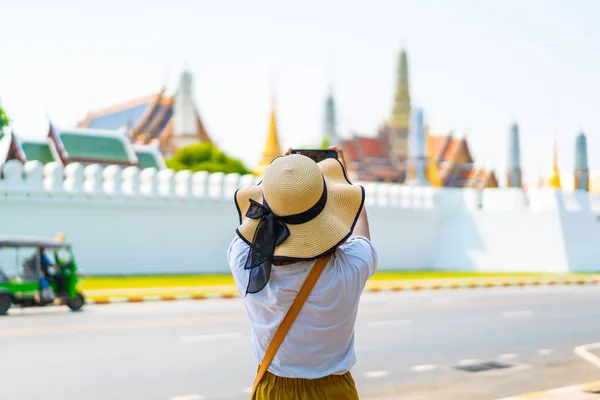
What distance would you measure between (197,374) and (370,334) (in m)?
3.94

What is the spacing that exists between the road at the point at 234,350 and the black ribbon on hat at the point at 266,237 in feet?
13.5

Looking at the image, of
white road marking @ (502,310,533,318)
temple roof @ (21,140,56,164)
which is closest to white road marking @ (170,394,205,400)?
white road marking @ (502,310,533,318)

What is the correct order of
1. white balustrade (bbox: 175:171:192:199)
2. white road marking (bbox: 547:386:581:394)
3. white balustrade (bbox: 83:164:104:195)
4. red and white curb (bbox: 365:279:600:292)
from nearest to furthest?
white road marking (bbox: 547:386:581:394) → red and white curb (bbox: 365:279:600:292) → white balustrade (bbox: 83:164:104:195) → white balustrade (bbox: 175:171:192:199)

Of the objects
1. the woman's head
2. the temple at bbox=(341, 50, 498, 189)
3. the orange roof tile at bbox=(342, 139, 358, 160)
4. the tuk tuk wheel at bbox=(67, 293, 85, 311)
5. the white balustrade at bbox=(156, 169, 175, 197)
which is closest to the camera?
the woman's head

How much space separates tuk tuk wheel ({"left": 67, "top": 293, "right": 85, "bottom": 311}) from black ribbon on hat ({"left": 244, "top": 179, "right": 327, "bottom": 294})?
1265 centimetres

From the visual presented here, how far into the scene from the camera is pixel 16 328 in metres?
12.0

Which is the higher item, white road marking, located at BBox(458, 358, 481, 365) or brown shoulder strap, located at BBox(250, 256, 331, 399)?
brown shoulder strap, located at BBox(250, 256, 331, 399)

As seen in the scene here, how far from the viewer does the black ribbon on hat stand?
3.16 meters

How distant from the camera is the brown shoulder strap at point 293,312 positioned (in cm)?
318

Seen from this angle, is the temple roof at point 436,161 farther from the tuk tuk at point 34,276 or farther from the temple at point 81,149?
the tuk tuk at point 34,276

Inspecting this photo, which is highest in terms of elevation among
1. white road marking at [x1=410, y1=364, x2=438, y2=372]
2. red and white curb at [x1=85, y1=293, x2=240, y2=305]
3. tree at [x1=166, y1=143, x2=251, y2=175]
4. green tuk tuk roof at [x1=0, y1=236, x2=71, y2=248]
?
green tuk tuk roof at [x1=0, y1=236, x2=71, y2=248]

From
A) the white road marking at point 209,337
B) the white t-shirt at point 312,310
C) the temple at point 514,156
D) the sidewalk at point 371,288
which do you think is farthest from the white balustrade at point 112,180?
the temple at point 514,156

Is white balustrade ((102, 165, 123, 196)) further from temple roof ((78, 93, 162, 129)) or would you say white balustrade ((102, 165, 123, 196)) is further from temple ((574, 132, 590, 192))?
temple roof ((78, 93, 162, 129))

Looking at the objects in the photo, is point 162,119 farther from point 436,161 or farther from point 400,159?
point 400,159
